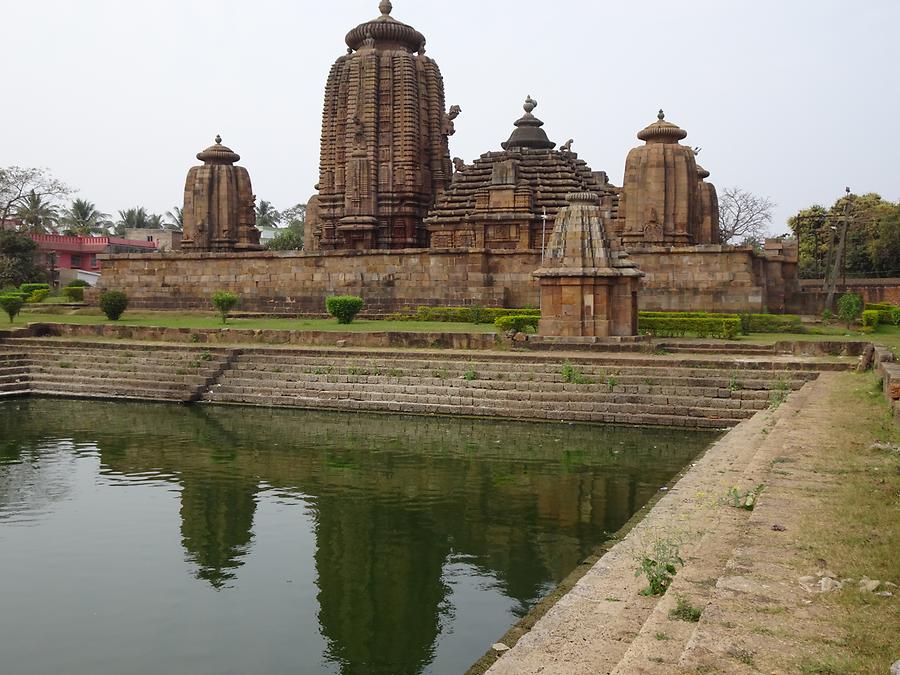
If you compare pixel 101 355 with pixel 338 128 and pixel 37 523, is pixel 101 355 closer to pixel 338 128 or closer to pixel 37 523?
pixel 37 523

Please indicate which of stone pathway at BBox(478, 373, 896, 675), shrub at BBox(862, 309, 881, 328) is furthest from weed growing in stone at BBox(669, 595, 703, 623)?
shrub at BBox(862, 309, 881, 328)

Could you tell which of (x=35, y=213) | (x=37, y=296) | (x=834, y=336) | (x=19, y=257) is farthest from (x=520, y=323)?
(x=35, y=213)

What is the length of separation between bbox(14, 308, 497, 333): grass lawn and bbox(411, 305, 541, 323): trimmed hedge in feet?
1.27

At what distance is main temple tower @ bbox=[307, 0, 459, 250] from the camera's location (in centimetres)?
3369

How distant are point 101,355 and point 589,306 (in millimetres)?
12219

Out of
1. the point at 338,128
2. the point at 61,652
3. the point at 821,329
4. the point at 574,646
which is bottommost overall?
the point at 61,652

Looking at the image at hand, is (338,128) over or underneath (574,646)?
over

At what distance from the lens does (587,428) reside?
15633mm

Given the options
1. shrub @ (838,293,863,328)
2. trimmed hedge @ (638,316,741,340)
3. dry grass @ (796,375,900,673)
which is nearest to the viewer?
dry grass @ (796,375,900,673)

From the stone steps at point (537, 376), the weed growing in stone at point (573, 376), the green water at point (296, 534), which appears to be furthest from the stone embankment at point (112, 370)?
the weed growing in stone at point (573, 376)

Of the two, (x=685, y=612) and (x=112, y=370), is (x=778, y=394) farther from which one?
(x=112, y=370)

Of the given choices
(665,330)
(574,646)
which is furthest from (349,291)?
(574,646)

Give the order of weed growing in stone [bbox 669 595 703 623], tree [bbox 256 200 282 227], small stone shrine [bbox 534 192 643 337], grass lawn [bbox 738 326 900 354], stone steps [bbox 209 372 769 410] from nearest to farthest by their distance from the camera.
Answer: weed growing in stone [bbox 669 595 703 623], stone steps [bbox 209 372 769 410], small stone shrine [bbox 534 192 643 337], grass lawn [bbox 738 326 900 354], tree [bbox 256 200 282 227]

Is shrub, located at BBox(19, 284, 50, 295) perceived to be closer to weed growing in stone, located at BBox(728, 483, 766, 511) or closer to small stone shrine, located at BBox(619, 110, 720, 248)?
small stone shrine, located at BBox(619, 110, 720, 248)
